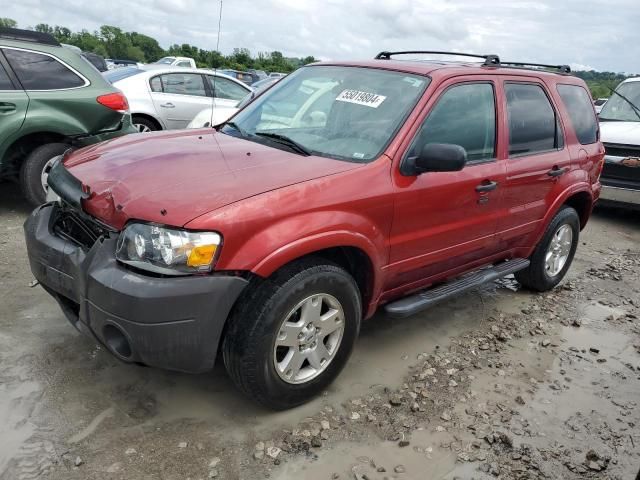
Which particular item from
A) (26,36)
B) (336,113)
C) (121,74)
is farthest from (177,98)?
(336,113)

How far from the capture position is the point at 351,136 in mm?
3328

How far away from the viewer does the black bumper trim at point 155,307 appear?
2.45m

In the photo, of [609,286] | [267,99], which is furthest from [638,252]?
[267,99]

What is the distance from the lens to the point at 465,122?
144 inches

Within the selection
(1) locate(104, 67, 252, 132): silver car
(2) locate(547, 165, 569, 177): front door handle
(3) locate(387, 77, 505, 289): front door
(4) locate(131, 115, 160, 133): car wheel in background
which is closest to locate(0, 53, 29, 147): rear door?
(1) locate(104, 67, 252, 132): silver car

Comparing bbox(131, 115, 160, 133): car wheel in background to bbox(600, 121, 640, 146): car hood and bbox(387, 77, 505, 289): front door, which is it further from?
bbox(600, 121, 640, 146): car hood

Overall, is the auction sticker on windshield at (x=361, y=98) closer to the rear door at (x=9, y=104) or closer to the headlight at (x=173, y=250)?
the headlight at (x=173, y=250)

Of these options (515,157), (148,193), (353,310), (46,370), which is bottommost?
(46,370)

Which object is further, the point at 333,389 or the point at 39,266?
the point at 333,389

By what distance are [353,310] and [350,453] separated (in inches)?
28.8

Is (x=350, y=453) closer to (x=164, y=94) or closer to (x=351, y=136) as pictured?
(x=351, y=136)

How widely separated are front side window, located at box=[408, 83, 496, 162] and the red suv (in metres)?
0.01

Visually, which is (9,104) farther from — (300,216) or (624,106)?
(624,106)

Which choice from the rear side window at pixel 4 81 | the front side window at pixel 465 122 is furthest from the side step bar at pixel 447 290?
the rear side window at pixel 4 81
